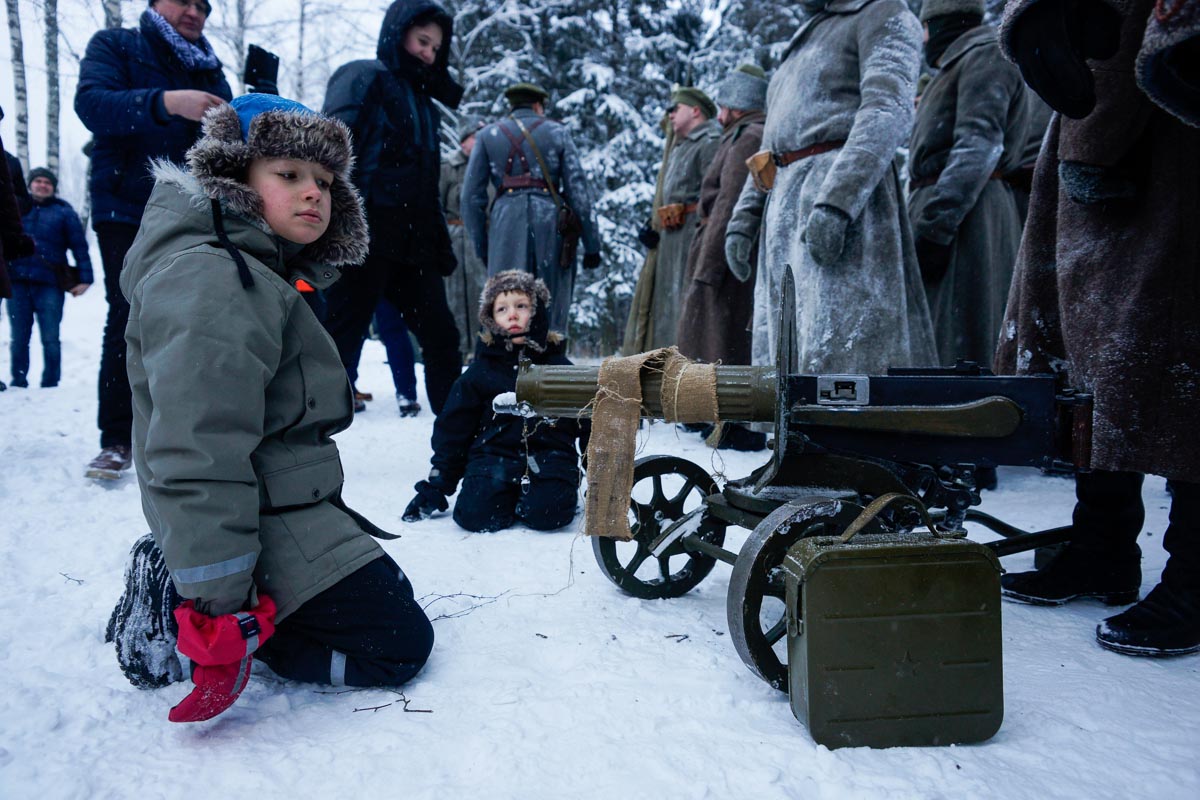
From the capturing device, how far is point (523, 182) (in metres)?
5.24

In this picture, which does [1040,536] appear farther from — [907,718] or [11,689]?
[11,689]

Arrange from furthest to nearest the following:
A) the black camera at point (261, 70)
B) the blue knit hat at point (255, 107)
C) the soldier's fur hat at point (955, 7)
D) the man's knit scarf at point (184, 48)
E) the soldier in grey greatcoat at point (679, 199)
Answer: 1. the soldier in grey greatcoat at point (679, 199)
2. the soldier's fur hat at point (955, 7)
3. the man's knit scarf at point (184, 48)
4. the black camera at point (261, 70)
5. the blue knit hat at point (255, 107)

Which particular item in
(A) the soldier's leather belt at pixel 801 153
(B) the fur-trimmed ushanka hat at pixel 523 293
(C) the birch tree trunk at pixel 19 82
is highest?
(C) the birch tree trunk at pixel 19 82

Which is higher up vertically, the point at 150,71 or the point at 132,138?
the point at 150,71

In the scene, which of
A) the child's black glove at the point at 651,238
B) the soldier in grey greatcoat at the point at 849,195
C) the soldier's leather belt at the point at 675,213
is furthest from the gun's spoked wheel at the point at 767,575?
the child's black glove at the point at 651,238

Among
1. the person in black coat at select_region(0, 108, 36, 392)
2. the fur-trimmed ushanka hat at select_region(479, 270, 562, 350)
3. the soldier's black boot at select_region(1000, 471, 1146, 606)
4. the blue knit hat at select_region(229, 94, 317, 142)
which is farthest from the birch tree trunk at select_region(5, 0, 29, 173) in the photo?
the soldier's black boot at select_region(1000, 471, 1146, 606)

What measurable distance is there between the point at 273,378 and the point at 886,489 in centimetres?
154

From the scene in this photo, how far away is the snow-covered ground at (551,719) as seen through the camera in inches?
53.9

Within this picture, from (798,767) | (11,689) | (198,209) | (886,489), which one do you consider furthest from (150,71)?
(798,767)

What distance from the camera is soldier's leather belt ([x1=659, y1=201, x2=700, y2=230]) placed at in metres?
6.10

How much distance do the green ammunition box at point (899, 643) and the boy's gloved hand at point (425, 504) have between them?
211 cm

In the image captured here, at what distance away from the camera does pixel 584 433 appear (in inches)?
134

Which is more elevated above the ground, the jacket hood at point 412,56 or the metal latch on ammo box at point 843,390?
the jacket hood at point 412,56

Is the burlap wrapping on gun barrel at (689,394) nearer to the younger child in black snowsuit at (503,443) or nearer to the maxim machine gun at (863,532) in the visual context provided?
the maxim machine gun at (863,532)
